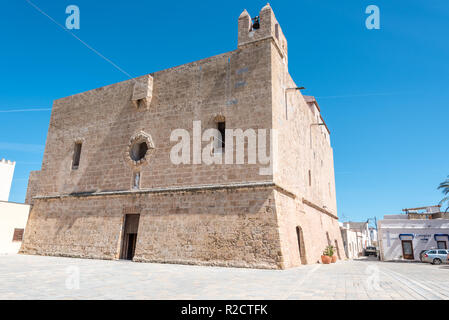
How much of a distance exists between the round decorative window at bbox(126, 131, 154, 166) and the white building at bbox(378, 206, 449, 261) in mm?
19918

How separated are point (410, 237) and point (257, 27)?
67.1ft

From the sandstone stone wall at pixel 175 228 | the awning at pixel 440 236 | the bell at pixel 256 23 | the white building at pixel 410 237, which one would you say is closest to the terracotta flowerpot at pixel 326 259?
the sandstone stone wall at pixel 175 228

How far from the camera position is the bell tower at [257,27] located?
11727 mm

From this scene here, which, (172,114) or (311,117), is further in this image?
(311,117)

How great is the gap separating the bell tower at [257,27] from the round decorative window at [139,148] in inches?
225

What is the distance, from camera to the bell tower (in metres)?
11.7

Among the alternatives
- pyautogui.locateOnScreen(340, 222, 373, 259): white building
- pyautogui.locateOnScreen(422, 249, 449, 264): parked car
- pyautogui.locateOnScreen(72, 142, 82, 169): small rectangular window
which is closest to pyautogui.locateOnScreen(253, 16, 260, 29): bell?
pyautogui.locateOnScreen(72, 142, 82, 169): small rectangular window

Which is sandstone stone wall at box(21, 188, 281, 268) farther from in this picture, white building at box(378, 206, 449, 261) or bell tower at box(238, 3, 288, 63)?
white building at box(378, 206, 449, 261)

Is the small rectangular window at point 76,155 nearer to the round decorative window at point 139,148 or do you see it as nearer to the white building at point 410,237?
the round decorative window at point 139,148

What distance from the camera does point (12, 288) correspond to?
5.04m

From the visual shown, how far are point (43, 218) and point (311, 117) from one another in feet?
53.8

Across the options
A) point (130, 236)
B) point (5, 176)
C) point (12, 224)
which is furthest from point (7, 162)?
point (130, 236)
